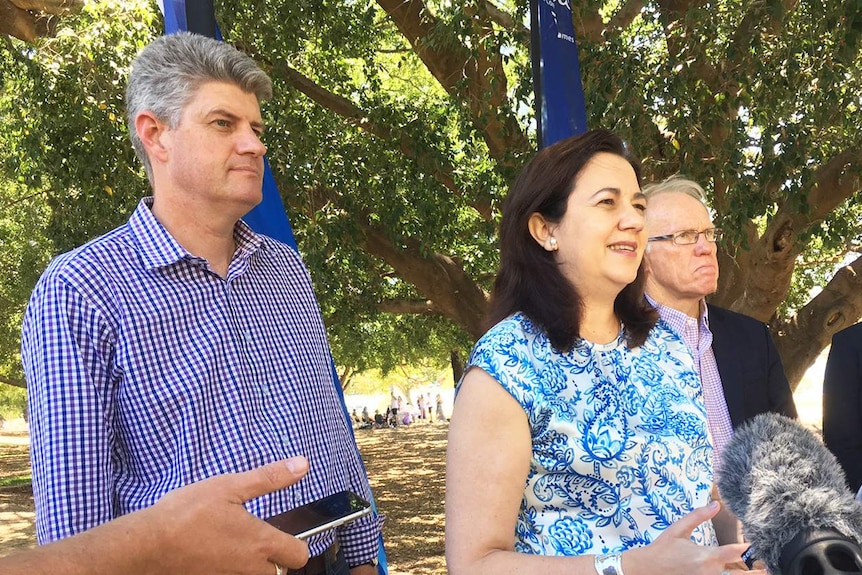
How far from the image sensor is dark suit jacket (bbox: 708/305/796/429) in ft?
11.3

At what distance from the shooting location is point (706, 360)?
137 inches

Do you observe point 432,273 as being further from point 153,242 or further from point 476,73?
point 153,242

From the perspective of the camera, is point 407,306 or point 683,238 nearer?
point 683,238

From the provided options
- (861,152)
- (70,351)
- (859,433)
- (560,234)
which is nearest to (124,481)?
(70,351)

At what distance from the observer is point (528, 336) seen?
218 cm

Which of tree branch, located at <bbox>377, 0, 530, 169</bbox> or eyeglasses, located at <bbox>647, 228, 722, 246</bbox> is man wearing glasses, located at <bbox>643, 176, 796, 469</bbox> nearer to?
eyeglasses, located at <bbox>647, 228, 722, 246</bbox>

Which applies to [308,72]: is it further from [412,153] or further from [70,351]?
[70,351]

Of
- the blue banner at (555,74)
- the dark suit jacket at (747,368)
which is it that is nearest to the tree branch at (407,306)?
the blue banner at (555,74)

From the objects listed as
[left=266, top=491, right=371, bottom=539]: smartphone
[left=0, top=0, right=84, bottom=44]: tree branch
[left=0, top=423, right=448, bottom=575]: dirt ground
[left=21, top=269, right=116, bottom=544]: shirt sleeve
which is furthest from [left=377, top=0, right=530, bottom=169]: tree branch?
[left=266, top=491, right=371, bottom=539]: smartphone

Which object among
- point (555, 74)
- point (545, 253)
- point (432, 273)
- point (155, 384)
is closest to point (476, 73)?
point (432, 273)

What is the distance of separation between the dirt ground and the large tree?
3.00 m

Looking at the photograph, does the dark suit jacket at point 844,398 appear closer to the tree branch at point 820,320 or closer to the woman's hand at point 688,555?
the woman's hand at point 688,555

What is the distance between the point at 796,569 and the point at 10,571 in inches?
42.1

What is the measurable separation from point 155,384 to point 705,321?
234 cm
